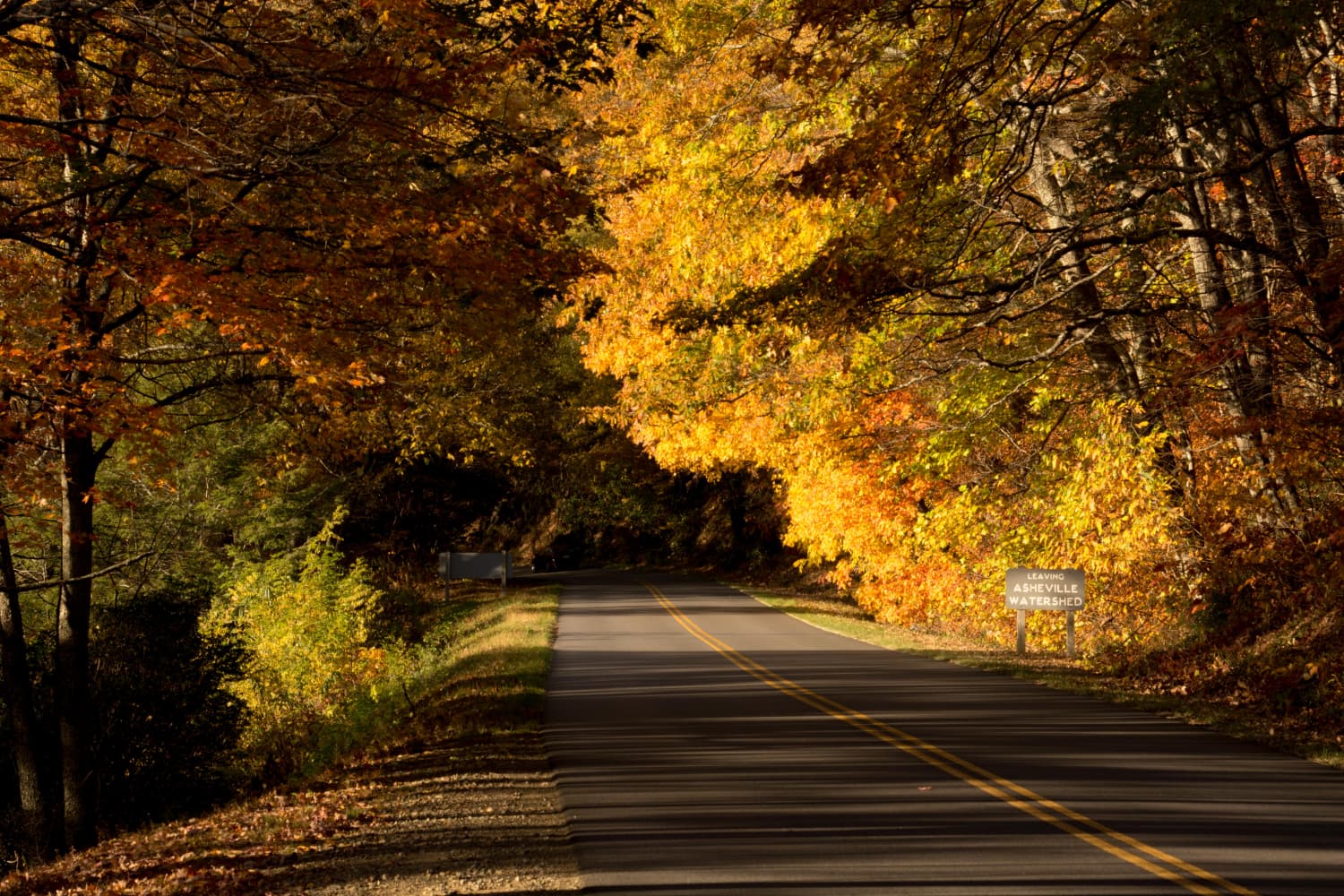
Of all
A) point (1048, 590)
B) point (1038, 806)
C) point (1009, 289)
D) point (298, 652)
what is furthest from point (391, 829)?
point (298, 652)

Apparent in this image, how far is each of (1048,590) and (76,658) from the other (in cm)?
1415

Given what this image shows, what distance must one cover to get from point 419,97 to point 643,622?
20.7 m

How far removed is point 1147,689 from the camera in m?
18.4

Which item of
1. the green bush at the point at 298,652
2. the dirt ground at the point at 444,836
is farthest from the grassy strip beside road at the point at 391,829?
the green bush at the point at 298,652

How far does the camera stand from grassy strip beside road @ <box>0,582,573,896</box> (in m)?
8.45

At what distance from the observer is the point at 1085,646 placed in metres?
24.0

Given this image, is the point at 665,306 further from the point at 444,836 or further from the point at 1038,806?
the point at 444,836

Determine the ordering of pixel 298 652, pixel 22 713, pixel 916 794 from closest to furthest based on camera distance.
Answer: pixel 916 794 → pixel 22 713 → pixel 298 652

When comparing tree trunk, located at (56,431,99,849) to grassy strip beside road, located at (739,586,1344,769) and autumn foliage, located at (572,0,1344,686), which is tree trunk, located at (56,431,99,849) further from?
grassy strip beside road, located at (739,586,1344,769)

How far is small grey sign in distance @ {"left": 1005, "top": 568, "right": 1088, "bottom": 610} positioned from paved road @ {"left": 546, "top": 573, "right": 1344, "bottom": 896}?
2368mm

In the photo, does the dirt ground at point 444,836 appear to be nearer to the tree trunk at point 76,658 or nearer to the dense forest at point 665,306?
the dense forest at point 665,306

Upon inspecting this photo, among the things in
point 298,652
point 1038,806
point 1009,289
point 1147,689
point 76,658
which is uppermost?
point 1009,289

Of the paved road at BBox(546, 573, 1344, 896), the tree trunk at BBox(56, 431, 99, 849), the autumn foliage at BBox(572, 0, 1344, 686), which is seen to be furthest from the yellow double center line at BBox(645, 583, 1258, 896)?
the tree trunk at BBox(56, 431, 99, 849)

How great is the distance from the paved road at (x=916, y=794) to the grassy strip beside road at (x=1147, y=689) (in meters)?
0.56
